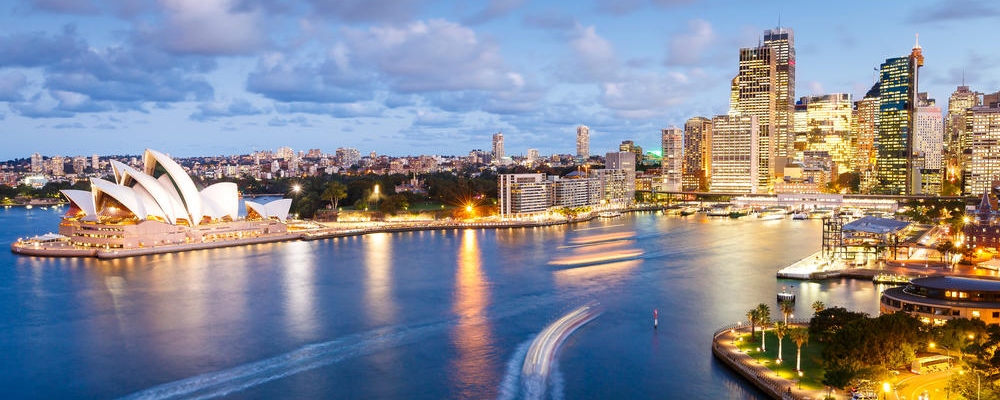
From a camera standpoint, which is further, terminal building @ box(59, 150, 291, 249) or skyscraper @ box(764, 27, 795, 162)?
skyscraper @ box(764, 27, 795, 162)

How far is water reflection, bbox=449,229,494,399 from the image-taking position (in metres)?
9.43

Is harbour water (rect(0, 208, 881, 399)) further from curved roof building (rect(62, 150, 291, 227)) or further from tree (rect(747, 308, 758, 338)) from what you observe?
curved roof building (rect(62, 150, 291, 227))

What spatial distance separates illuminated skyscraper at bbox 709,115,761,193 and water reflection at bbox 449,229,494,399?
121 ft

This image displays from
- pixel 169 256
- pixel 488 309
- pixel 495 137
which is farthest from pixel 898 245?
pixel 495 137

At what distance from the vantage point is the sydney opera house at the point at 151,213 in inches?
870

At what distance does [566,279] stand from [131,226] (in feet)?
45.2

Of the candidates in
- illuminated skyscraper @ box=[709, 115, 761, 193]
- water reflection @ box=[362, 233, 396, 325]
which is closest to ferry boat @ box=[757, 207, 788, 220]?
illuminated skyscraper @ box=[709, 115, 761, 193]

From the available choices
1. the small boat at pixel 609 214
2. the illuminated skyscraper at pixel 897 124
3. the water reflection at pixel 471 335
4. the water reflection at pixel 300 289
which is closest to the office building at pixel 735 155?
the illuminated skyscraper at pixel 897 124

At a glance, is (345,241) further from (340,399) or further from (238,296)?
(340,399)

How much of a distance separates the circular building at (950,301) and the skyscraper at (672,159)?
148 feet

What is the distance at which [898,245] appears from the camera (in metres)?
18.4

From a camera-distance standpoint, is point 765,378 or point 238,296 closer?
point 765,378

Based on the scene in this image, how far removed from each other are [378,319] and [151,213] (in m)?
13.6

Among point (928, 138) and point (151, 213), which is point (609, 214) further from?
point (928, 138)
